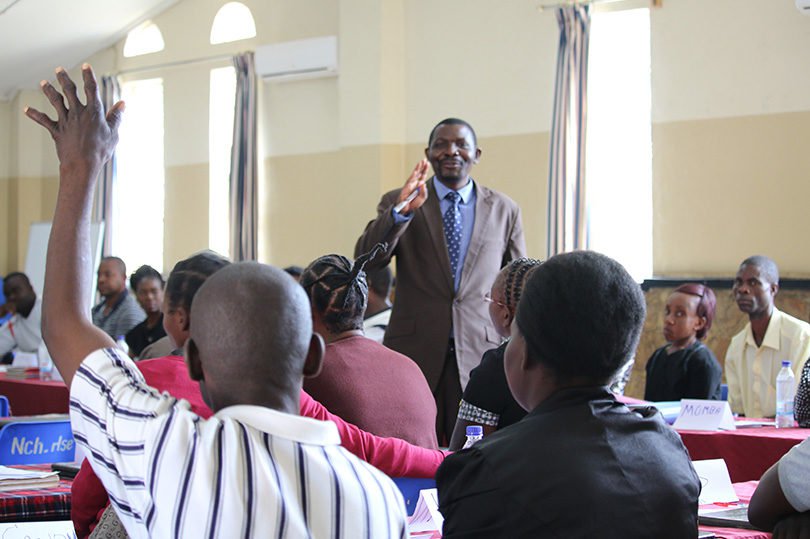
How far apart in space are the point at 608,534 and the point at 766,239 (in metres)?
6.12

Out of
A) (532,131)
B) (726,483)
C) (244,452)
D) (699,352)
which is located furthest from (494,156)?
(244,452)

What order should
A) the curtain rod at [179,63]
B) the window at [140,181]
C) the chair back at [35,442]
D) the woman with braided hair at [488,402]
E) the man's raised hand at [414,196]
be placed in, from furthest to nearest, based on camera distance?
the window at [140,181]
the curtain rod at [179,63]
the man's raised hand at [414,196]
the chair back at [35,442]
the woman with braided hair at [488,402]

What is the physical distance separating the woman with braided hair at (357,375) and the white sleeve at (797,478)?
1.00 meters

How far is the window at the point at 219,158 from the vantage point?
10.2 meters

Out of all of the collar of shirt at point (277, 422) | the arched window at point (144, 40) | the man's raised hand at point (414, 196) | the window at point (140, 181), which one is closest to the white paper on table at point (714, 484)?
the collar of shirt at point (277, 422)

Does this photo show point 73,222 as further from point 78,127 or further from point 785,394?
point 785,394

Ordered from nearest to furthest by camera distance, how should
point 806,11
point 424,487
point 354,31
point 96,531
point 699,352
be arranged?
point 96,531, point 424,487, point 699,352, point 806,11, point 354,31

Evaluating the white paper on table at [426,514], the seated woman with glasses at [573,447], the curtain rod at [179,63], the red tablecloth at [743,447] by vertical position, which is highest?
the curtain rod at [179,63]

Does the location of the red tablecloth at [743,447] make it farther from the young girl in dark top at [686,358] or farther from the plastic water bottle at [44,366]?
the plastic water bottle at [44,366]

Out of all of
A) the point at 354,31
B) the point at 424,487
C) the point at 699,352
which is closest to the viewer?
the point at 424,487

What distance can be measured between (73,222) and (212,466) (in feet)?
1.31

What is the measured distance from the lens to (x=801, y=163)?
7141mm

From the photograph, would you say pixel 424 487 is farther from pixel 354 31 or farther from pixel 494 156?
pixel 354 31

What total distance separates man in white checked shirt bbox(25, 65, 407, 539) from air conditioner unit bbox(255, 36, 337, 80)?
787 cm
